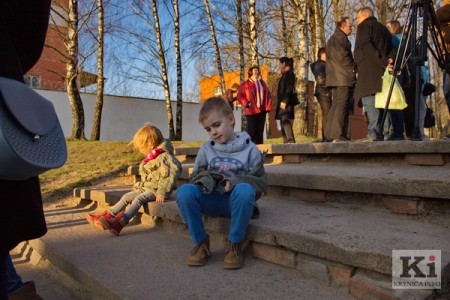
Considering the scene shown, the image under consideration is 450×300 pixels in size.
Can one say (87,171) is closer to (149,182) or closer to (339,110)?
(149,182)

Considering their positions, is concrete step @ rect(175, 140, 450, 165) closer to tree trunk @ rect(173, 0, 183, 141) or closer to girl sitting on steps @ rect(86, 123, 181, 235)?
girl sitting on steps @ rect(86, 123, 181, 235)

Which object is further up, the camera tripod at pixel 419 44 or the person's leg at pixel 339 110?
the camera tripod at pixel 419 44

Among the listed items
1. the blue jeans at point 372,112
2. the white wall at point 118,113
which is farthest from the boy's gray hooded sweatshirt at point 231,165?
the white wall at point 118,113

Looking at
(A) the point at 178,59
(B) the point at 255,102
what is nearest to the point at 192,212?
(B) the point at 255,102

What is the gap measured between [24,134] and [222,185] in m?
1.68

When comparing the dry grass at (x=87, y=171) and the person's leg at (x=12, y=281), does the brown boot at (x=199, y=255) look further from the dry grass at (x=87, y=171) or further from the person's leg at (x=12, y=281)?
the dry grass at (x=87, y=171)

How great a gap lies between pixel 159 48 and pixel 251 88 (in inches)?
351

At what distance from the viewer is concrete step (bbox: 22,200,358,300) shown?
2.03 meters

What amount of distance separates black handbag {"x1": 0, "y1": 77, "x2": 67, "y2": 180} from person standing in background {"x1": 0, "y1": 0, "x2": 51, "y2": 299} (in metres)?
0.10

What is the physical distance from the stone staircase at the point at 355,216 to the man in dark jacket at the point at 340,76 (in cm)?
126

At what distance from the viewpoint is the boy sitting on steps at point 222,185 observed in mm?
2406

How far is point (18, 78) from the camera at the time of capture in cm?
121

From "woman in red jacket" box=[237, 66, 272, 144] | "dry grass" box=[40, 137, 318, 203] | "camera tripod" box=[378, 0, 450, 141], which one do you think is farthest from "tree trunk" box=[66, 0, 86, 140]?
"camera tripod" box=[378, 0, 450, 141]

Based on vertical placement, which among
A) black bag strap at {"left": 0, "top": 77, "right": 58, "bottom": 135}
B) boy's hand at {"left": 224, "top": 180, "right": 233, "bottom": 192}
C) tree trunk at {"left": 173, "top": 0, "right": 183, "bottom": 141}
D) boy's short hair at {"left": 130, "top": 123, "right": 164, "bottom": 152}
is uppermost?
tree trunk at {"left": 173, "top": 0, "right": 183, "bottom": 141}
